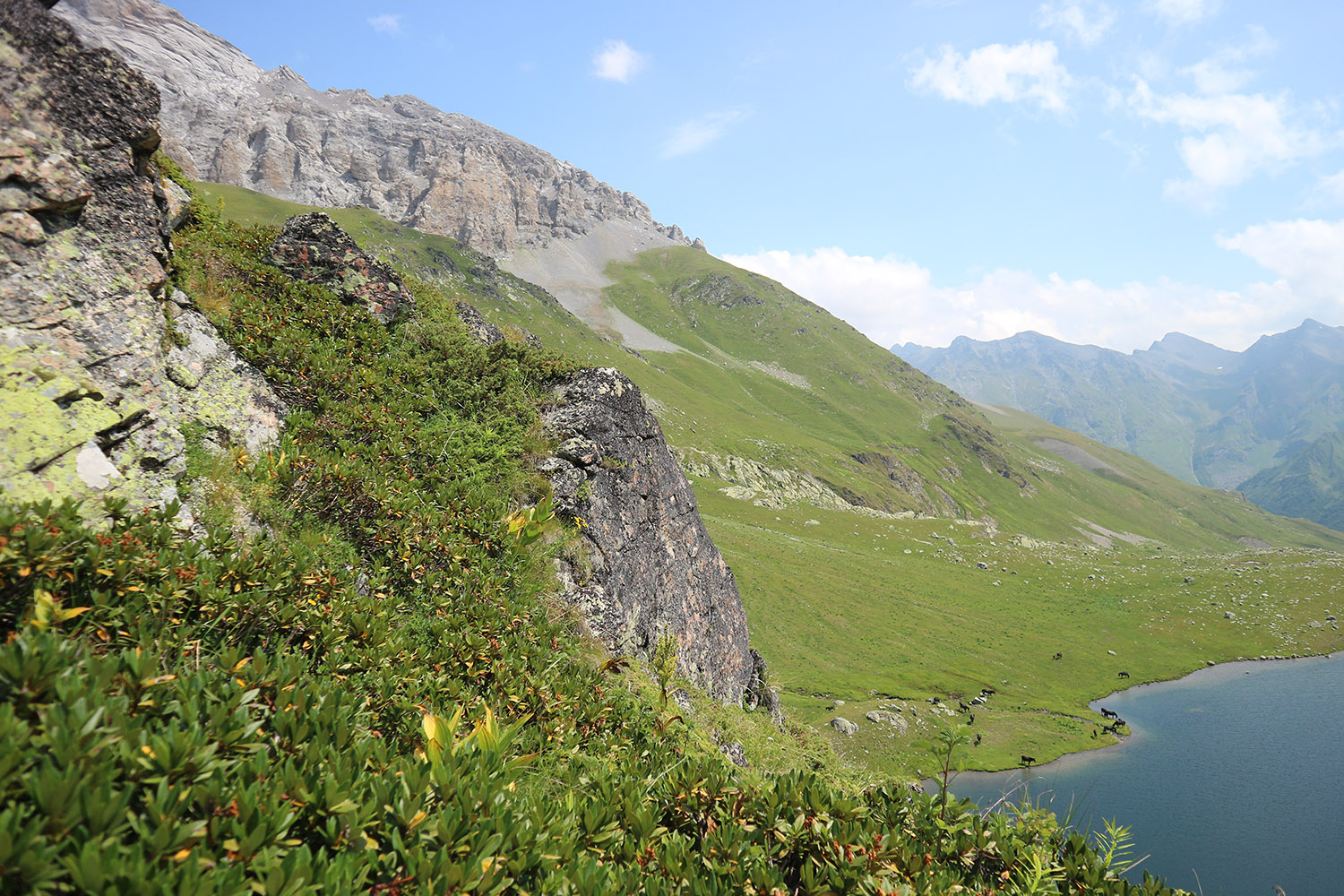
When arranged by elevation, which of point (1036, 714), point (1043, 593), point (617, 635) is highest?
point (617, 635)

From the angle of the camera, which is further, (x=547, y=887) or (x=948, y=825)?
(x=948, y=825)

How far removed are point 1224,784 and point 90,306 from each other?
85.0 meters

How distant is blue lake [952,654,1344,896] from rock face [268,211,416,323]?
3710 centimetres

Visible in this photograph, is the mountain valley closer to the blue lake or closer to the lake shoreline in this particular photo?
the blue lake

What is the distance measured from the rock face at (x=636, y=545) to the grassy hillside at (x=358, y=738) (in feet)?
11.1

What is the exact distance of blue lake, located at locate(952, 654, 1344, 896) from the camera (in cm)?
4119

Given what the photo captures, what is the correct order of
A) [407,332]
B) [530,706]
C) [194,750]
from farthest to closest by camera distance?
[407,332], [530,706], [194,750]

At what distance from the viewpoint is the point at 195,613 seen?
5816mm

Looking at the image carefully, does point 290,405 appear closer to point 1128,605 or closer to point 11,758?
point 11,758

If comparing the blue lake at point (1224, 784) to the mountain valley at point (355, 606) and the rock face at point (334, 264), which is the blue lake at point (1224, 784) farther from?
the rock face at point (334, 264)

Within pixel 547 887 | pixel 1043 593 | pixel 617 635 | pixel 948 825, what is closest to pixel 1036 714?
pixel 1043 593

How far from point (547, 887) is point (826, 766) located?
12.6 meters

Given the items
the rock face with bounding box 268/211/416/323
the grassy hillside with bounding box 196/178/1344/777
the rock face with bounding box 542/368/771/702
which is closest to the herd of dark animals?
the grassy hillside with bounding box 196/178/1344/777

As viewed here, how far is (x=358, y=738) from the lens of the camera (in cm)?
514
